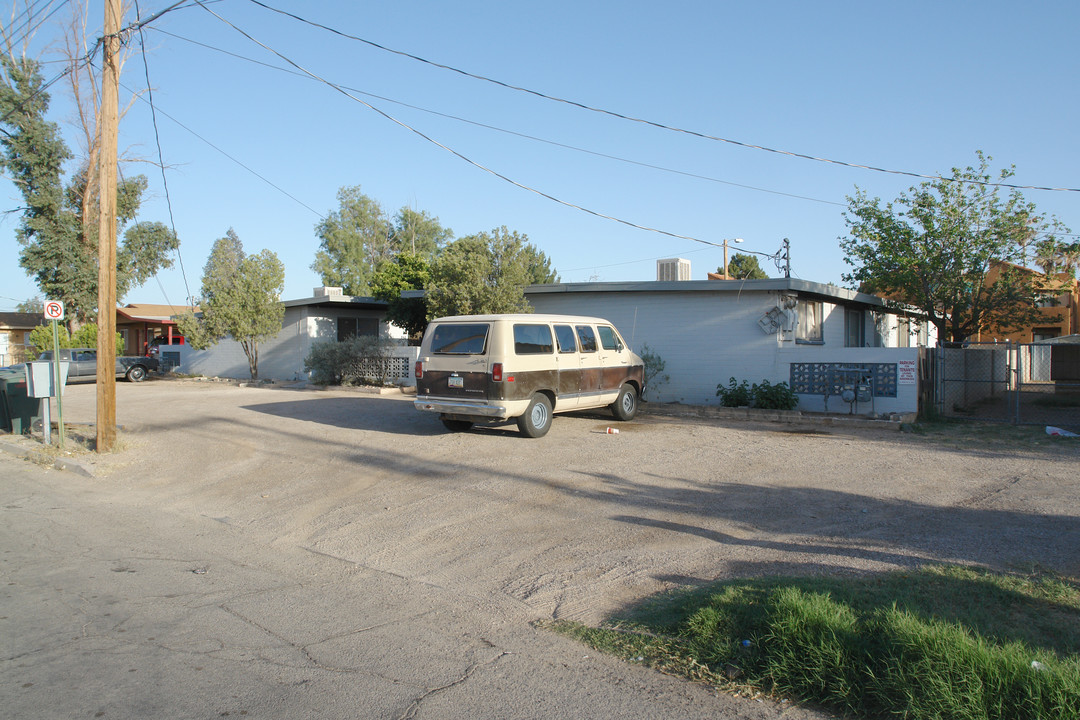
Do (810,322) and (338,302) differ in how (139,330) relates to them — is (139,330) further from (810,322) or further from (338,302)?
(810,322)

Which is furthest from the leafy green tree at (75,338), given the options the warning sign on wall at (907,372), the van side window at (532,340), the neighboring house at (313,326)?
the warning sign on wall at (907,372)

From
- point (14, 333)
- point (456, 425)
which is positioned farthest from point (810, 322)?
point (14, 333)

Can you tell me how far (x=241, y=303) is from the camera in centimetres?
2489

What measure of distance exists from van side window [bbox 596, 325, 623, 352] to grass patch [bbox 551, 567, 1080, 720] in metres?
8.80

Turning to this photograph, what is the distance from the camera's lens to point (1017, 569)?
5617 mm

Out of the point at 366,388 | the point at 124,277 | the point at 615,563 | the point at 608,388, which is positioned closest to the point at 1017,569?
the point at 615,563

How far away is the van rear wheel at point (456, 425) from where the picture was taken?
43.1 ft

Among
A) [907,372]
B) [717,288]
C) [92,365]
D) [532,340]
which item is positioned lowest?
[907,372]

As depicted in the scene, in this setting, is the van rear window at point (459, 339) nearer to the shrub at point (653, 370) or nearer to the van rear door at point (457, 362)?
the van rear door at point (457, 362)

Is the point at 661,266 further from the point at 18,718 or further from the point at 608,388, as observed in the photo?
the point at 18,718

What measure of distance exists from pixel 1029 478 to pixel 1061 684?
6762 mm

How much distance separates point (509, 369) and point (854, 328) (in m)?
13.9

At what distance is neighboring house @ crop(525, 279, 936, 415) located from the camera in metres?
15.3

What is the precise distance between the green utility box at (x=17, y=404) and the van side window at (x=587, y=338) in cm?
1086
